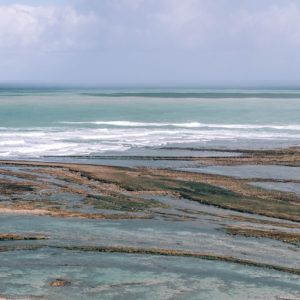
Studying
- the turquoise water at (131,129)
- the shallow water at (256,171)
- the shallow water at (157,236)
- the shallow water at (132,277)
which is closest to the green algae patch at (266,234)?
the shallow water at (157,236)

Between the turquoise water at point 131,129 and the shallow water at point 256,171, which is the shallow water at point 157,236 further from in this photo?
the turquoise water at point 131,129

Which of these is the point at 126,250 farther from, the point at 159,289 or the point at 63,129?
the point at 63,129

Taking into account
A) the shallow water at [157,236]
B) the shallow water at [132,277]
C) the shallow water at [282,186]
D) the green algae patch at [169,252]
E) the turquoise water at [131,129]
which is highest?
the turquoise water at [131,129]

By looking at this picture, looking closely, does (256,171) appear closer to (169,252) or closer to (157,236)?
(157,236)

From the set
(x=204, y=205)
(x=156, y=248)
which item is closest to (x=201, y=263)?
(x=156, y=248)

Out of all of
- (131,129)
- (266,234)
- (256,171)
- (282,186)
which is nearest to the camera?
(266,234)

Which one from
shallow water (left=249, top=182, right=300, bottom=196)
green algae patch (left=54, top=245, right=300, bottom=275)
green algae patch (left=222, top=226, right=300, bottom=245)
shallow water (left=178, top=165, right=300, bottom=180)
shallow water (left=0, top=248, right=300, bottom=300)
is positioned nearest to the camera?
shallow water (left=0, top=248, right=300, bottom=300)

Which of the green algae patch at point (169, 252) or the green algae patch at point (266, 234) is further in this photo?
the green algae patch at point (266, 234)

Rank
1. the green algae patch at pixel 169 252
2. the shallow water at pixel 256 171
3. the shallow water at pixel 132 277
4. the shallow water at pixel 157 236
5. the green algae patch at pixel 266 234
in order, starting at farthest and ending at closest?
the shallow water at pixel 256 171
the green algae patch at pixel 266 234
the shallow water at pixel 157 236
the green algae patch at pixel 169 252
the shallow water at pixel 132 277

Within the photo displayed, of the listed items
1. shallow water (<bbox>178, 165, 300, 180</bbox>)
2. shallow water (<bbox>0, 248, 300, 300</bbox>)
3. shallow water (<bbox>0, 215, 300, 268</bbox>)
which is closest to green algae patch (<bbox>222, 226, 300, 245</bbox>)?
shallow water (<bbox>0, 215, 300, 268</bbox>)

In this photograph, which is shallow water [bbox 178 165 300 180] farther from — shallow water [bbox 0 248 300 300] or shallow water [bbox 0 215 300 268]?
shallow water [bbox 0 248 300 300]

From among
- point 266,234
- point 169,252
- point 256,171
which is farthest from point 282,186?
point 169,252

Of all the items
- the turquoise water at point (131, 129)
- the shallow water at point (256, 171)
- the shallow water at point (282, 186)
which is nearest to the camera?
the shallow water at point (282, 186)

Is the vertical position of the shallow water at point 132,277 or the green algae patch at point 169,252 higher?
the green algae patch at point 169,252
